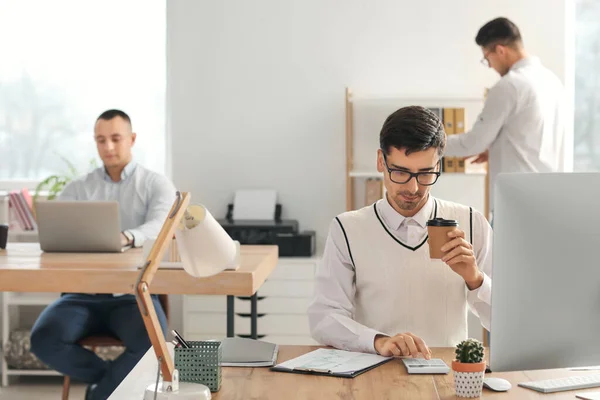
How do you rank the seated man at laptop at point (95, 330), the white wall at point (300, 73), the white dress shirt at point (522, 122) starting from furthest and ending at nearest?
the white wall at point (300, 73) < the white dress shirt at point (522, 122) < the seated man at laptop at point (95, 330)

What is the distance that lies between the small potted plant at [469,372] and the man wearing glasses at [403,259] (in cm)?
50

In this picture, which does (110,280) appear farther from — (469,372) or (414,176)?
(469,372)

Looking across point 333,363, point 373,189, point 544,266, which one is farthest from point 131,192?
point 544,266

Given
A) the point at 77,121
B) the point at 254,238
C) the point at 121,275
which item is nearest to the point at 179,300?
the point at 254,238

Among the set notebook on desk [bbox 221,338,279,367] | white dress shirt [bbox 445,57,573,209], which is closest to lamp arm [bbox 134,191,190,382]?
notebook on desk [bbox 221,338,279,367]

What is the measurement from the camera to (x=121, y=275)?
9.45ft

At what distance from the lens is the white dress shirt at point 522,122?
411 cm

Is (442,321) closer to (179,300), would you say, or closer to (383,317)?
(383,317)

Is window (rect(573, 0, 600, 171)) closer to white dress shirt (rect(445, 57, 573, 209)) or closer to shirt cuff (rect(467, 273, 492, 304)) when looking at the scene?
white dress shirt (rect(445, 57, 573, 209))

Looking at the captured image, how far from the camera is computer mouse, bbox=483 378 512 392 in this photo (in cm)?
172

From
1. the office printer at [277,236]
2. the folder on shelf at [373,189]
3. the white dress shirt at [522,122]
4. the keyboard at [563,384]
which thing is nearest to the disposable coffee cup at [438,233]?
the keyboard at [563,384]

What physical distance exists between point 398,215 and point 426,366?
0.52 meters

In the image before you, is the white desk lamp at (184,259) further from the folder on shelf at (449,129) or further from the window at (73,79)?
the window at (73,79)

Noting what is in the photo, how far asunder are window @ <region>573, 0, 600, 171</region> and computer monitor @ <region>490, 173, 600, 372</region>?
3.72m
